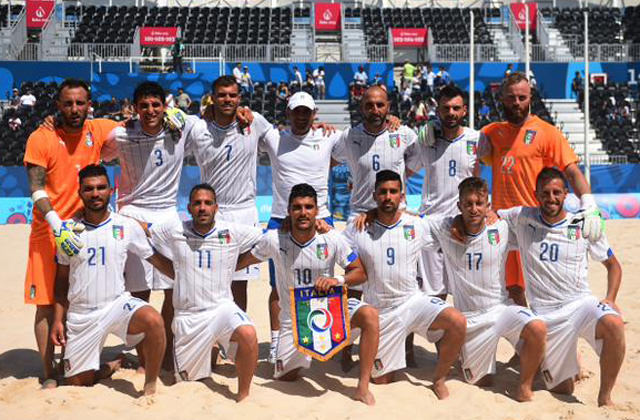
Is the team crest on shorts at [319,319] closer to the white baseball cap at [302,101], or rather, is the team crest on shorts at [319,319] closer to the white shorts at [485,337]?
the white shorts at [485,337]

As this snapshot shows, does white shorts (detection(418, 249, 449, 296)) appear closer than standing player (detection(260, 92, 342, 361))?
Yes

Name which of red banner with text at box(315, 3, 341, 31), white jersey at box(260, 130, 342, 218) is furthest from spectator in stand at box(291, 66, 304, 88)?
white jersey at box(260, 130, 342, 218)

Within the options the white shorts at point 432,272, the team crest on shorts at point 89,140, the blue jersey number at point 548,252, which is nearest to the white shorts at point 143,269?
the team crest on shorts at point 89,140

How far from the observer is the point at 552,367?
5160 millimetres

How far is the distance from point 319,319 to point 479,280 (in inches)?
46.8

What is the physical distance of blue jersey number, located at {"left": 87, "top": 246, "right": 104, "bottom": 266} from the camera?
203 inches

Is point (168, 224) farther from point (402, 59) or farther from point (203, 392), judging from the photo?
point (402, 59)

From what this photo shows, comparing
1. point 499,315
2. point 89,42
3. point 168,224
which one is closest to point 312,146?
point 168,224

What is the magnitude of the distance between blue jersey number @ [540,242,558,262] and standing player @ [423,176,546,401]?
0.78 feet

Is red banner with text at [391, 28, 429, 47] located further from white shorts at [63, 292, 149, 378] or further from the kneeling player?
white shorts at [63, 292, 149, 378]

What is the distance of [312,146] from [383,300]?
1412 millimetres

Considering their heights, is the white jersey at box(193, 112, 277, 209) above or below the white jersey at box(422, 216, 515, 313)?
above

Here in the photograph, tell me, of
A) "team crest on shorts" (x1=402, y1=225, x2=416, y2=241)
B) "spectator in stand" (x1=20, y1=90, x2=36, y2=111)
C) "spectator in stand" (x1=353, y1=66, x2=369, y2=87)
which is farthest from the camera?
"spectator in stand" (x1=353, y1=66, x2=369, y2=87)

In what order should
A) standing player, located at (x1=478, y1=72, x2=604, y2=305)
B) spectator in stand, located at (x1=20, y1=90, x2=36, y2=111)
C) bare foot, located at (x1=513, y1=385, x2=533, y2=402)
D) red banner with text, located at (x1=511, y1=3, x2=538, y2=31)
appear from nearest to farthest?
bare foot, located at (x1=513, y1=385, x2=533, y2=402) → standing player, located at (x1=478, y1=72, x2=604, y2=305) → spectator in stand, located at (x1=20, y1=90, x2=36, y2=111) → red banner with text, located at (x1=511, y1=3, x2=538, y2=31)
